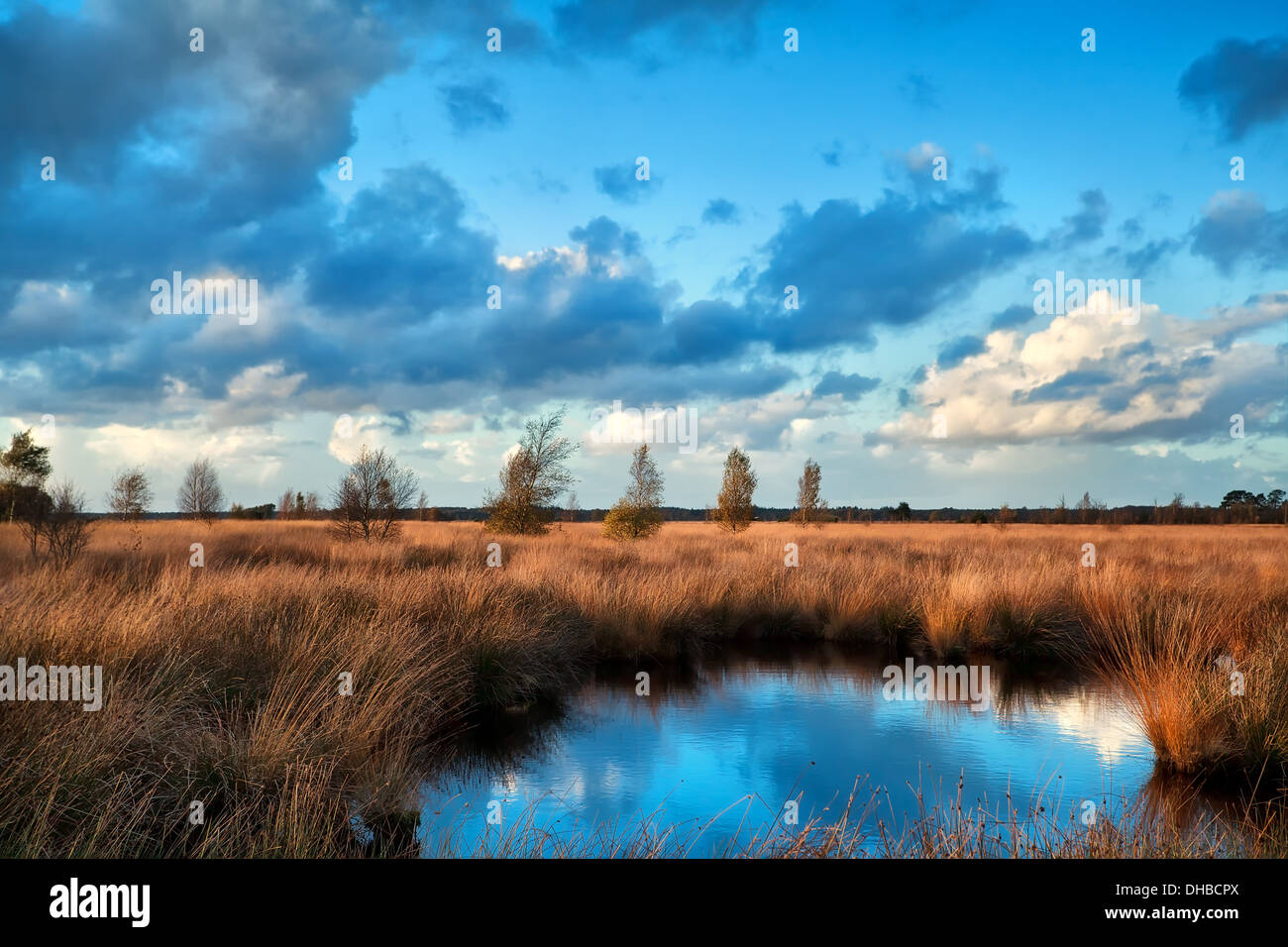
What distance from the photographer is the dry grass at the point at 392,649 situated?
4672 mm

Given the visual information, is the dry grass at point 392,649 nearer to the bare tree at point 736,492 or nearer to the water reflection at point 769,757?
the water reflection at point 769,757

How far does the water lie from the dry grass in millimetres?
523

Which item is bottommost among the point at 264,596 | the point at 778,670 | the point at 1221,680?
the point at 778,670

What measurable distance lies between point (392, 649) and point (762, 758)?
12.4 feet

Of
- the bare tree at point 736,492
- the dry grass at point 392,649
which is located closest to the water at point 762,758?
the dry grass at point 392,649

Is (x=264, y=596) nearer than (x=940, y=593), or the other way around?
(x=264, y=596)

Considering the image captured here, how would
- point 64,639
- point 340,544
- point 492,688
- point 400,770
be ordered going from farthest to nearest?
point 340,544
point 492,688
point 64,639
point 400,770

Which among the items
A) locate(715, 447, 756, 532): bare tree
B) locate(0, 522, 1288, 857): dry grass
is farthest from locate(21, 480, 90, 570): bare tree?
locate(715, 447, 756, 532): bare tree

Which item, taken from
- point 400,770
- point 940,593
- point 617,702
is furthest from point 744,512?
point 400,770

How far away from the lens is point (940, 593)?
13336 mm

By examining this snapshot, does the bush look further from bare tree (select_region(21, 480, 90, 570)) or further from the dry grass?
bare tree (select_region(21, 480, 90, 570))

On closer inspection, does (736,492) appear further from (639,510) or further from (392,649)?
(392,649)

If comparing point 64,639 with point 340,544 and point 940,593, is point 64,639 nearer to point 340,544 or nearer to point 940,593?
point 940,593
